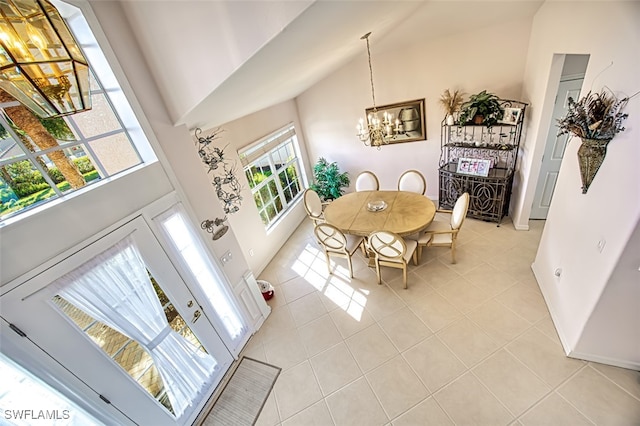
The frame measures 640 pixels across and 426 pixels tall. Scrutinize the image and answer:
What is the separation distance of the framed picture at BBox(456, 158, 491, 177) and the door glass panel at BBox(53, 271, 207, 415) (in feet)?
14.3

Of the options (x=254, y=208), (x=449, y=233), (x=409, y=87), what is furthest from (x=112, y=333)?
(x=409, y=87)

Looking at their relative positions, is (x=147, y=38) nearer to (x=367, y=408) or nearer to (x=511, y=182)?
(x=367, y=408)

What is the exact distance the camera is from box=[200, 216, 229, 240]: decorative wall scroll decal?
254cm

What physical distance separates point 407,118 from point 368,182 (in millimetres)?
1342

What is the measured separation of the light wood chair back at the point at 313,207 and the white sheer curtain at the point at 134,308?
96.2 inches

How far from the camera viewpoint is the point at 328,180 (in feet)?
17.4

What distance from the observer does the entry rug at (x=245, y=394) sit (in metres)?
2.49

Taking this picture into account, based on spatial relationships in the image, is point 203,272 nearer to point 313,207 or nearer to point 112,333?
point 112,333

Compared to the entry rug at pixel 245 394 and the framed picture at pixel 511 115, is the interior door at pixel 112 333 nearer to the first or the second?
the entry rug at pixel 245 394

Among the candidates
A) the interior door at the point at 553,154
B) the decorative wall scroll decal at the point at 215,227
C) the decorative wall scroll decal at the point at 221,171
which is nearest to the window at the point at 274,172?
the decorative wall scroll decal at the point at 221,171

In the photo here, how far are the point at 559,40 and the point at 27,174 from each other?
467cm

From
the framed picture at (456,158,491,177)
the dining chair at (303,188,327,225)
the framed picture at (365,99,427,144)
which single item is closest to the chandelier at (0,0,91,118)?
the dining chair at (303,188,327,225)

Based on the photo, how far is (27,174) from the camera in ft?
5.28

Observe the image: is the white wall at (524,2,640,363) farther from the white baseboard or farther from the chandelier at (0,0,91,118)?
the chandelier at (0,0,91,118)
